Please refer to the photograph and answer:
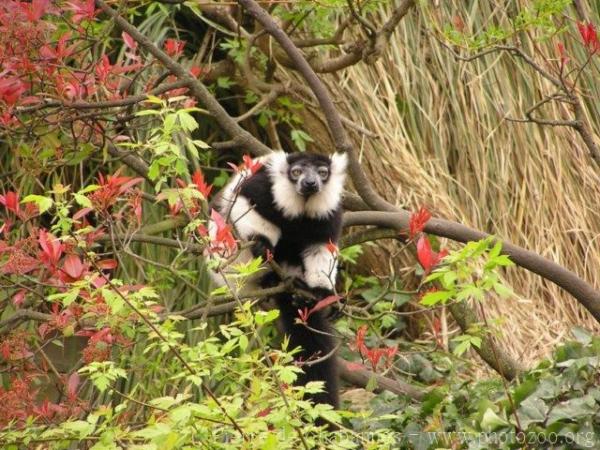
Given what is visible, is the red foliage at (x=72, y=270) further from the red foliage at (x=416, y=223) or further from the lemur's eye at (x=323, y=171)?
the lemur's eye at (x=323, y=171)

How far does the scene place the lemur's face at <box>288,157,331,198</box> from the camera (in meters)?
4.84

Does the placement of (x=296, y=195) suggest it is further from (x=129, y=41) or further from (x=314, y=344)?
(x=129, y=41)

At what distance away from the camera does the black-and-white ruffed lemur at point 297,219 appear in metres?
4.77

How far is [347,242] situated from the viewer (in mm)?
5035

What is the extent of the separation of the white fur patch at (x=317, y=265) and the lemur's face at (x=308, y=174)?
0.89 feet

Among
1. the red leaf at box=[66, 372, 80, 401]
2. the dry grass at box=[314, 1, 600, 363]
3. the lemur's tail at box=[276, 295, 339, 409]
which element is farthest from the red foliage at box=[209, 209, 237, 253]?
the dry grass at box=[314, 1, 600, 363]

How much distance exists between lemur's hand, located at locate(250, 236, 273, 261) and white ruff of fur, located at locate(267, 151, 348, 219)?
0.67ft

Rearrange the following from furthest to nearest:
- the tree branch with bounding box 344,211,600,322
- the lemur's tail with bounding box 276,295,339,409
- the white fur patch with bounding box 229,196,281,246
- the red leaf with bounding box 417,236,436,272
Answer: the white fur patch with bounding box 229,196,281,246
the tree branch with bounding box 344,211,600,322
the lemur's tail with bounding box 276,295,339,409
the red leaf with bounding box 417,236,436,272

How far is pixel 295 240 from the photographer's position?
16.6ft

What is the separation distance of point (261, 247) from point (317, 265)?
0.32 m

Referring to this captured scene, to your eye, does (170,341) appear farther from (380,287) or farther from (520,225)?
(520,225)

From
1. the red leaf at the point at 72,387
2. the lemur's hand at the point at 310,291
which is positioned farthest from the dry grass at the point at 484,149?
the red leaf at the point at 72,387

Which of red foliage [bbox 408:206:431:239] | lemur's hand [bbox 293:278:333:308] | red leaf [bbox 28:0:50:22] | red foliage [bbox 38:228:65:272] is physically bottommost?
lemur's hand [bbox 293:278:333:308]

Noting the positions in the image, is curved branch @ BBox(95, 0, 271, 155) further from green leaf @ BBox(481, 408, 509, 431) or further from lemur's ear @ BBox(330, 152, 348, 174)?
green leaf @ BBox(481, 408, 509, 431)
